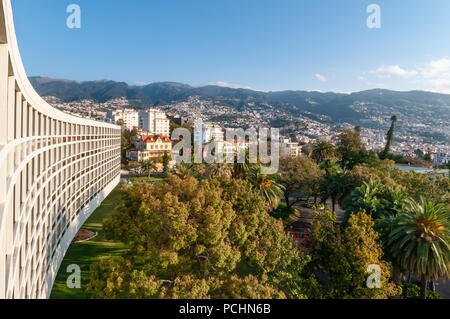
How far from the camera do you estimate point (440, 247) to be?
43.2 feet

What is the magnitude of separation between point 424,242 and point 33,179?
18603mm

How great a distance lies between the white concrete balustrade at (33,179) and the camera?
22.4ft

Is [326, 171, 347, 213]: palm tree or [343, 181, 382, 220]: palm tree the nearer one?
[343, 181, 382, 220]: palm tree

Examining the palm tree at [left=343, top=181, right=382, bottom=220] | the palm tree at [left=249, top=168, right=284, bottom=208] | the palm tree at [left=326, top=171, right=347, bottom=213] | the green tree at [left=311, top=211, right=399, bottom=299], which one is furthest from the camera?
the palm tree at [left=326, top=171, right=347, bottom=213]

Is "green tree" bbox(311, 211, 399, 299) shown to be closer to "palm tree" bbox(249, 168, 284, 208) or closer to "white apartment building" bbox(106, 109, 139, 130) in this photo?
"palm tree" bbox(249, 168, 284, 208)

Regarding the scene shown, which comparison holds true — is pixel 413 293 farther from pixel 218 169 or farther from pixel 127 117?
pixel 127 117

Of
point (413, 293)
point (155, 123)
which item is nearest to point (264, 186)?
point (413, 293)

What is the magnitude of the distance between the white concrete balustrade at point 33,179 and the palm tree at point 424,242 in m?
16.5

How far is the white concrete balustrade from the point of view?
682cm

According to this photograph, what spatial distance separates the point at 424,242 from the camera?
1310cm

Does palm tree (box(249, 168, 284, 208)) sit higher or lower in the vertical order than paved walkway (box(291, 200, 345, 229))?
higher

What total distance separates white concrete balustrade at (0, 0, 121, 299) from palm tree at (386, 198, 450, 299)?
1653cm

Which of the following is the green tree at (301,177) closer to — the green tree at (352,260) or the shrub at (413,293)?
the shrub at (413,293)

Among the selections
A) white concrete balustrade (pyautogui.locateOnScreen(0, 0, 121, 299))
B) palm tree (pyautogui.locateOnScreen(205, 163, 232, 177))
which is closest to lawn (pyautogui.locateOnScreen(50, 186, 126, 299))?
white concrete balustrade (pyautogui.locateOnScreen(0, 0, 121, 299))
